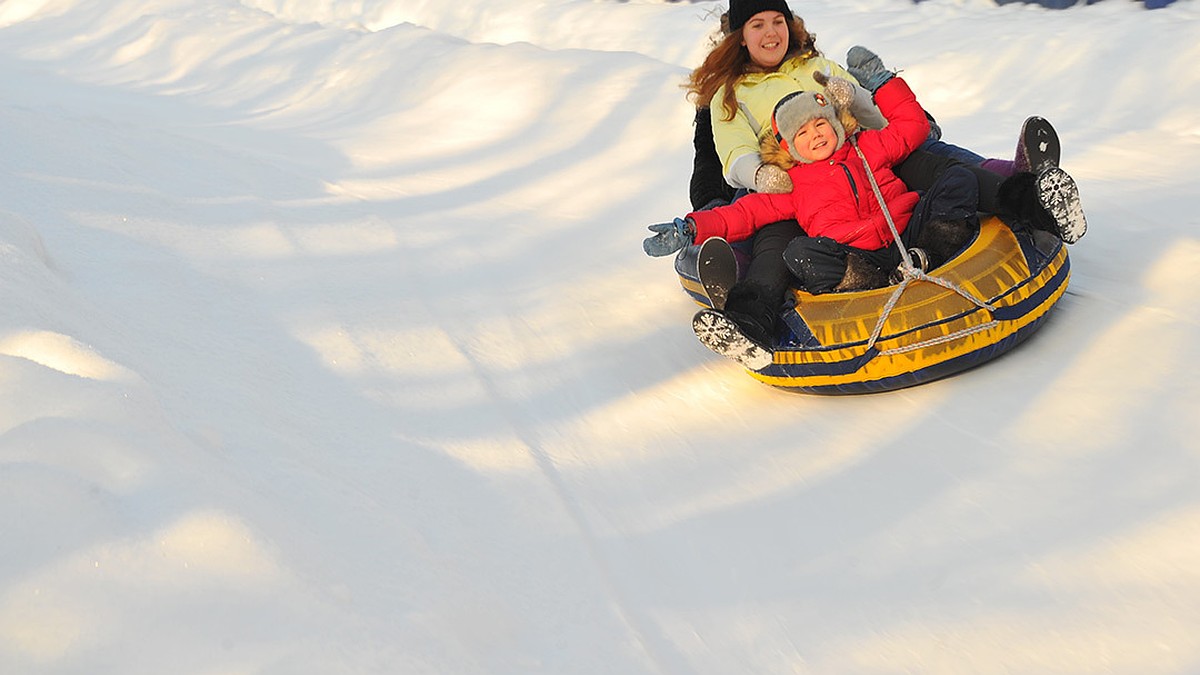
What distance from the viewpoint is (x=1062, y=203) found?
2.79 m

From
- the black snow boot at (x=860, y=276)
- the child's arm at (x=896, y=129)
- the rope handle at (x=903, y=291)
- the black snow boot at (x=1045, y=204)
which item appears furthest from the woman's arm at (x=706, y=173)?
the black snow boot at (x=1045, y=204)

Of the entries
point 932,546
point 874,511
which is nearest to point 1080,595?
point 932,546

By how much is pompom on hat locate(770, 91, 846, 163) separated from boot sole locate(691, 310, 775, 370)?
1.80ft

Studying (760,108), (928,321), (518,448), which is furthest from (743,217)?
(518,448)

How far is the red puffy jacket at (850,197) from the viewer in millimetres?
3018

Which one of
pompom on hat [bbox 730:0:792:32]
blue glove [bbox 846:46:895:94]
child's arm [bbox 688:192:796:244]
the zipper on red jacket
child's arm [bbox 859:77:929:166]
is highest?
pompom on hat [bbox 730:0:792:32]

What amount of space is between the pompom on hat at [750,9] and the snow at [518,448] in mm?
929

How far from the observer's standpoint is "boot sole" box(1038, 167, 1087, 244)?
2789mm

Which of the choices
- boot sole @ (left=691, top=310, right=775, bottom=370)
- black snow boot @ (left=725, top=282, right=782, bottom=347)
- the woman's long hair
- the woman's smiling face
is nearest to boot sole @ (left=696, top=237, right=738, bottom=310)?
black snow boot @ (left=725, top=282, right=782, bottom=347)

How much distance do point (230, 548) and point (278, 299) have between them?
1771 millimetres

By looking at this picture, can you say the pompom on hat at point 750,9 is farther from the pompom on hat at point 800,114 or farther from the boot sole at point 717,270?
the boot sole at point 717,270

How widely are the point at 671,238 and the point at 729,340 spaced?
0.44m

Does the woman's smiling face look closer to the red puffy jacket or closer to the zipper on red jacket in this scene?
the red puffy jacket

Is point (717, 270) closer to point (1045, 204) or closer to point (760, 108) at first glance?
point (760, 108)
